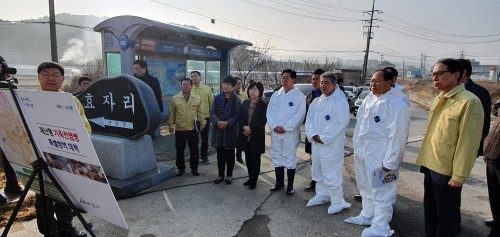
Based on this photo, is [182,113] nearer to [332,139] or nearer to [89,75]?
[332,139]

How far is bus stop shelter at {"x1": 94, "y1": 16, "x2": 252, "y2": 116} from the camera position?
24.2ft

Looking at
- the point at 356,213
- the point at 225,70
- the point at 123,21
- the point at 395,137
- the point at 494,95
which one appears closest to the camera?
the point at 395,137

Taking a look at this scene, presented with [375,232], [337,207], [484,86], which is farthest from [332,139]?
[484,86]

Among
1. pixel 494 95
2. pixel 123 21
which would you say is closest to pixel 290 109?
pixel 123 21

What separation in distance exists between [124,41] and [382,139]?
6.34 metres

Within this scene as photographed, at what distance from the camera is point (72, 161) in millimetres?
2025

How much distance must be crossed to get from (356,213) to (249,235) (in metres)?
1.50

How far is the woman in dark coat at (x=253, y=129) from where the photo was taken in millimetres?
4629

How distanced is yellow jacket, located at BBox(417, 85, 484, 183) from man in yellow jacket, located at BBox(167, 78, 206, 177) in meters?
3.53

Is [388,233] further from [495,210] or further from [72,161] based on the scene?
[72,161]

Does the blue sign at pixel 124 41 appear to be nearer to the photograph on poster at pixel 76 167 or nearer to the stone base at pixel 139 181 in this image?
the stone base at pixel 139 181

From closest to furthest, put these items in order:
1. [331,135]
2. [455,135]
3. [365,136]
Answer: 1. [455,135]
2. [365,136]
3. [331,135]

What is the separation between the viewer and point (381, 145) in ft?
10.8

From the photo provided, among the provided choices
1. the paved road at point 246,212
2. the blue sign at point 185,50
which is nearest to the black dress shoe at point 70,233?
the paved road at point 246,212
